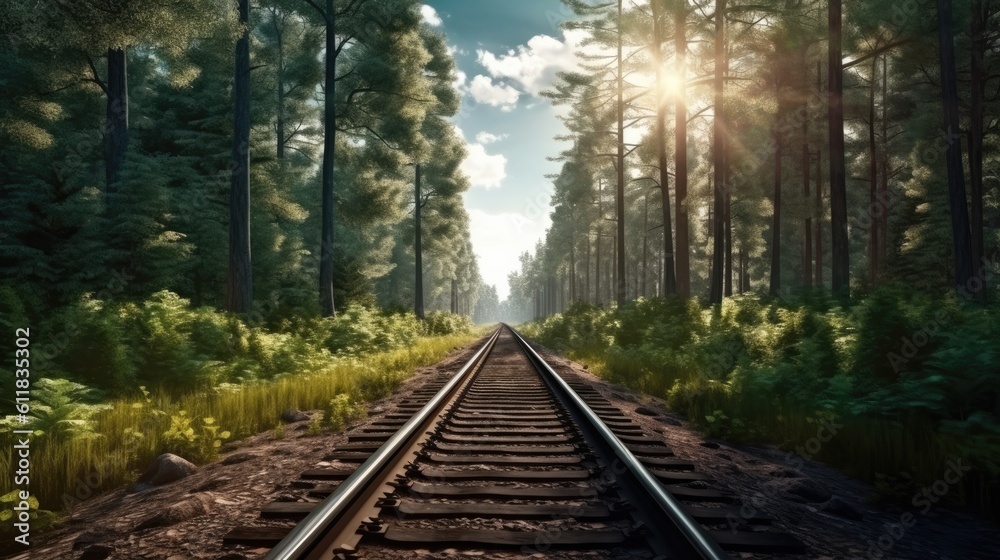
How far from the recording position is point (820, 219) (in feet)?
71.4

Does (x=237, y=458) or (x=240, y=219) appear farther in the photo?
(x=240, y=219)

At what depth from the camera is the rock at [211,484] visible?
12.3 ft

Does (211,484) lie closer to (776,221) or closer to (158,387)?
(158,387)

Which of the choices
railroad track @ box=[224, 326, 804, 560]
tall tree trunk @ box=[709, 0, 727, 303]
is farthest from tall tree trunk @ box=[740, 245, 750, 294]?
railroad track @ box=[224, 326, 804, 560]

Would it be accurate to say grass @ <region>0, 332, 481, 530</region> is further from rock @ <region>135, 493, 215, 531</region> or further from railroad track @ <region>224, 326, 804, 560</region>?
railroad track @ <region>224, 326, 804, 560</region>

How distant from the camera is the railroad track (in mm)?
2580

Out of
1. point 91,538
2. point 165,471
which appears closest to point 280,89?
point 165,471

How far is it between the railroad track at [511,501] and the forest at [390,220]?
1590 millimetres

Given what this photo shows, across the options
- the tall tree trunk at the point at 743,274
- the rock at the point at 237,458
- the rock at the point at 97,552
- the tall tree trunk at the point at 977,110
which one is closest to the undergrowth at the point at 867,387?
the rock at the point at 237,458

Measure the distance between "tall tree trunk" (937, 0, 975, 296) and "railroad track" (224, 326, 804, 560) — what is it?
10273 millimetres

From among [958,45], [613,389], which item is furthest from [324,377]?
[958,45]

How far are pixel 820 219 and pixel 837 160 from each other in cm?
922

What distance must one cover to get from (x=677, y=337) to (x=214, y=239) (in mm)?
14152

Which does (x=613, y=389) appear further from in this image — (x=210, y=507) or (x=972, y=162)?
(x=972, y=162)
